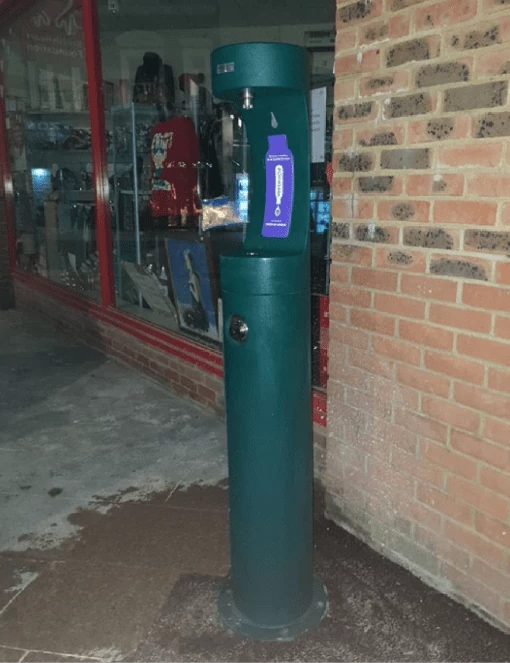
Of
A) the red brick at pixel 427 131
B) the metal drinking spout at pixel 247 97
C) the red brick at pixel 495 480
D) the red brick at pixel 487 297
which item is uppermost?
the metal drinking spout at pixel 247 97

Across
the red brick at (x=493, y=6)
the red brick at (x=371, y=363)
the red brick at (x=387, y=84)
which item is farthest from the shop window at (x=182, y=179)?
the red brick at (x=493, y=6)

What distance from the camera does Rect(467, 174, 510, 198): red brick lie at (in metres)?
1.97

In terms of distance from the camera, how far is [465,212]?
6.92 feet

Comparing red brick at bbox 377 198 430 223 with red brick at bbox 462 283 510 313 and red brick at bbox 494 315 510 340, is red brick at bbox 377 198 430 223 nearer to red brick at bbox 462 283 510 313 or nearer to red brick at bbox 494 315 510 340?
red brick at bbox 462 283 510 313

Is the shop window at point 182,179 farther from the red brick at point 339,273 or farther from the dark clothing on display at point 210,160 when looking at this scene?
the red brick at point 339,273

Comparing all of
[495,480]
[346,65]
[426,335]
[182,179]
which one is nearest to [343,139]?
[346,65]

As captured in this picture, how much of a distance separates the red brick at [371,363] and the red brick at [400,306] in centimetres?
21

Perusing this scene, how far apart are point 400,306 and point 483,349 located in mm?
400

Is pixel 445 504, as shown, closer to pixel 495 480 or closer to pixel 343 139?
pixel 495 480

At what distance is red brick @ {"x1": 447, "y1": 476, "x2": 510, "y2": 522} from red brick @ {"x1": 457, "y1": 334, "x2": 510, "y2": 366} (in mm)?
498

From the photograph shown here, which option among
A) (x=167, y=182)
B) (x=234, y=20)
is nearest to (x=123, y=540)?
(x=167, y=182)

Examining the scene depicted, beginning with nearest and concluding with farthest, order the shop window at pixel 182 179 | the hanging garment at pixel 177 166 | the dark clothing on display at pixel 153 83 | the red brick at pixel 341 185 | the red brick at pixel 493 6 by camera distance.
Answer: the red brick at pixel 493 6, the red brick at pixel 341 185, the shop window at pixel 182 179, the hanging garment at pixel 177 166, the dark clothing on display at pixel 153 83

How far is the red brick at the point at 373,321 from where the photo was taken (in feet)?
8.13

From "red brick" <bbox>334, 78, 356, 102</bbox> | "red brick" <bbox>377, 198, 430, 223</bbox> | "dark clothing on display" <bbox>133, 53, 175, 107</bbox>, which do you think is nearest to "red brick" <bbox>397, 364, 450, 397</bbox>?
"red brick" <bbox>377, 198, 430, 223</bbox>
